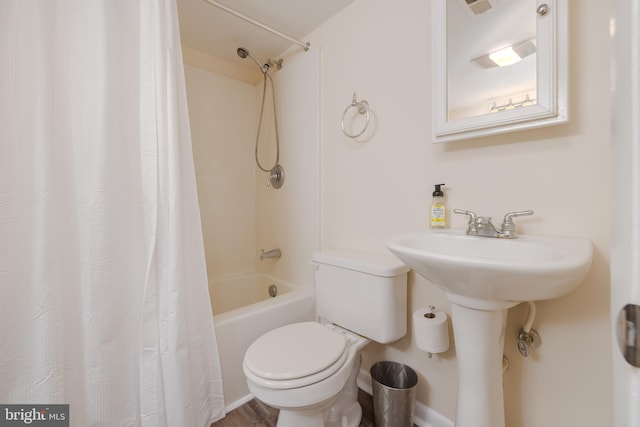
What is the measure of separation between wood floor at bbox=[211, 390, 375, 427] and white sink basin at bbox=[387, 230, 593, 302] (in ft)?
2.86

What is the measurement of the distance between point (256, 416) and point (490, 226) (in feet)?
4.35

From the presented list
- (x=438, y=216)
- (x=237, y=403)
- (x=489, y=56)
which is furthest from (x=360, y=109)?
(x=237, y=403)

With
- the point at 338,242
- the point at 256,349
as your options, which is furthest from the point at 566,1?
the point at 256,349

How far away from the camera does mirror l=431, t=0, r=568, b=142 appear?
33.1 inches

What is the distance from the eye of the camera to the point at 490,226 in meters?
0.95

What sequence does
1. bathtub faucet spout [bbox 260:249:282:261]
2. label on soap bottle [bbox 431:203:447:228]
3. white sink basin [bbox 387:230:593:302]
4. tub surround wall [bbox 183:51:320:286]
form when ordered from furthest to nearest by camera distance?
bathtub faucet spout [bbox 260:249:282:261] → tub surround wall [bbox 183:51:320:286] → label on soap bottle [bbox 431:203:447:228] → white sink basin [bbox 387:230:593:302]

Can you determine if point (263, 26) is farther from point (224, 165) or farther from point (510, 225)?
point (510, 225)

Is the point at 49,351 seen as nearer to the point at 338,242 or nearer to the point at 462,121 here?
the point at 338,242

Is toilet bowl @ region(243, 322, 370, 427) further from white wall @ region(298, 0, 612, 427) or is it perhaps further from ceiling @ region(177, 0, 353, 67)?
ceiling @ region(177, 0, 353, 67)

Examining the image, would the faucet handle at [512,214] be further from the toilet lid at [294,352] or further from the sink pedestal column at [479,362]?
the toilet lid at [294,352]

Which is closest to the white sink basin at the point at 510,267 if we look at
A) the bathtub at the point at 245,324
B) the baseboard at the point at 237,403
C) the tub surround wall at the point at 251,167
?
the bathtub at the point at 245,324

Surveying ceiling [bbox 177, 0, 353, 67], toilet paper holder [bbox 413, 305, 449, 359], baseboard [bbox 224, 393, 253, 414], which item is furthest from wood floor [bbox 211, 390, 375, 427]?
ceiling [bbox 177, 0, 353, 67]

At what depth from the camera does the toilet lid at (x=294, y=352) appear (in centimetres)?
92

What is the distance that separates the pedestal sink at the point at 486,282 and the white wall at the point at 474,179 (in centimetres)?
15
